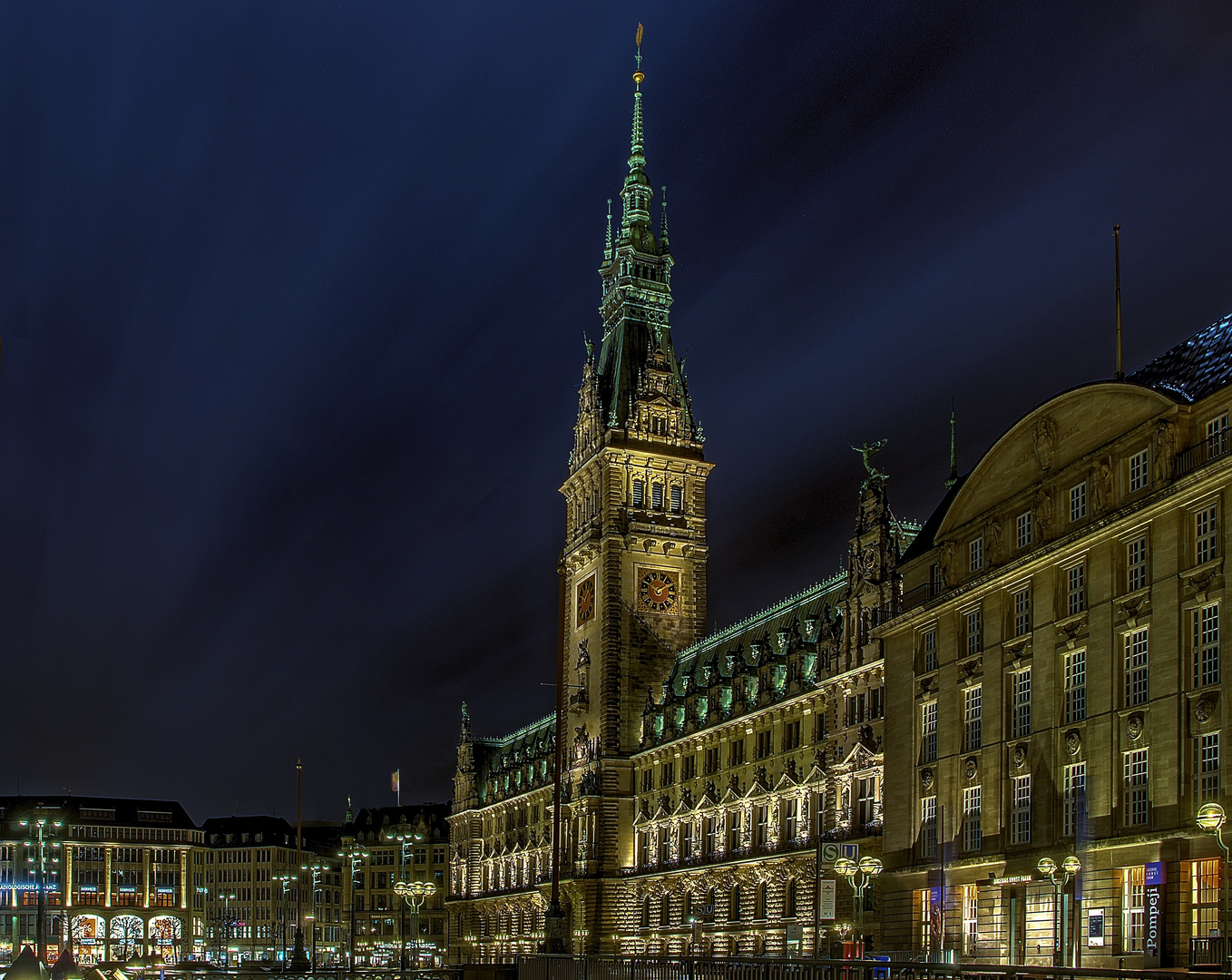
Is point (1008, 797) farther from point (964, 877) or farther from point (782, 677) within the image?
point (782, 677)

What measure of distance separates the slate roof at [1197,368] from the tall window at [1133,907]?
54.4 feet

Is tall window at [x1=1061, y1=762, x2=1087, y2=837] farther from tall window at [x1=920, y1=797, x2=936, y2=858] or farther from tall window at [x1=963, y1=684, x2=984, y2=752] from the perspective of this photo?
tall window at [x1=920, y1=797, x2=936, y2=858]

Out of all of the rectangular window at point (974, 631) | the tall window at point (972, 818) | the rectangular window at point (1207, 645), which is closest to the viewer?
the rectangular window at point (1207, 645)

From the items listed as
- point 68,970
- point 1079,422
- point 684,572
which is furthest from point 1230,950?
point 684,572

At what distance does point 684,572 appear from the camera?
5448 inches

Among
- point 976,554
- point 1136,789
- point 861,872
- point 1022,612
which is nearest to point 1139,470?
point 1022,612

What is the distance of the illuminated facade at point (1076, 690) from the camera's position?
5172cm

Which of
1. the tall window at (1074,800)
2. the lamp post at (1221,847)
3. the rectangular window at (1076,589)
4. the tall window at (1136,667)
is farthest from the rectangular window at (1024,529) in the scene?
the lamp post at (1221,847)

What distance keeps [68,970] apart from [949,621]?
158 ft

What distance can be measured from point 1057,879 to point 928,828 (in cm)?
1677

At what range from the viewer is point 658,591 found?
13688cm

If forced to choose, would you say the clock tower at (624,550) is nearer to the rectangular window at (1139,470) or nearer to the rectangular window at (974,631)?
the rectangular window at (974,631)

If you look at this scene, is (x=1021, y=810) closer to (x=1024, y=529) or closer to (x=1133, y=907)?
(x=1133, y=907)

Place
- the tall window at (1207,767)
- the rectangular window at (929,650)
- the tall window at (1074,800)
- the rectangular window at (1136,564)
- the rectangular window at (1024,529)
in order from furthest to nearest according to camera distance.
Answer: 1. the rectangular window at (929,650)
2. the rectangular window at (1024,529)
3. the tall window at (1074,800)
4. the rectangular window at (1136,564)
5. the tall window at (1207,767)
